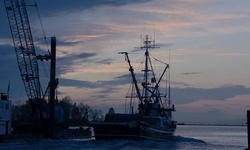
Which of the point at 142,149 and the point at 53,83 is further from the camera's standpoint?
the point at 53,83

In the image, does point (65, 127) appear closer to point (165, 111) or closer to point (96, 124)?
point (165, 111)

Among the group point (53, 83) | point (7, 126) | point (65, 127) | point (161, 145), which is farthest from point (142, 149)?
point (65, 127)

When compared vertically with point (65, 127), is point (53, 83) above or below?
above

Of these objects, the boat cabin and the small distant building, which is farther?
the boat cabin

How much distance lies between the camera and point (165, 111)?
Answer: 92.1m

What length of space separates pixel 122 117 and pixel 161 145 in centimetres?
742

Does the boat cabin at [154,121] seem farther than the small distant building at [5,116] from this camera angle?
Yes

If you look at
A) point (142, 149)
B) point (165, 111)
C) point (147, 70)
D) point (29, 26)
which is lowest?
point (142, 149)

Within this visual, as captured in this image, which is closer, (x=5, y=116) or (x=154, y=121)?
(x=5, y=116)

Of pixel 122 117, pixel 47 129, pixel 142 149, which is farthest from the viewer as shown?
pixel 47 129

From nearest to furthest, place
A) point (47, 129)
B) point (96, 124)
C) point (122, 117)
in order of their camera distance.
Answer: point (96, 124) → point (122, 117) → point (47, 129)

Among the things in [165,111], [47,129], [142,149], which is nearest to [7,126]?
[47,129]

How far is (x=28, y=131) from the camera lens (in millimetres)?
91688

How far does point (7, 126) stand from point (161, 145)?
23.3 meters
